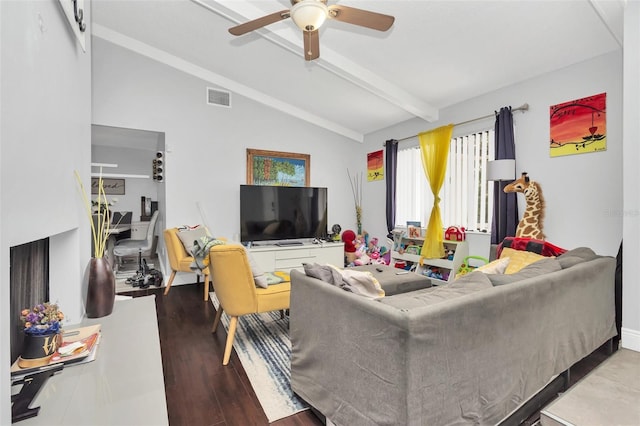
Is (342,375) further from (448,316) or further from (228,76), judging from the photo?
(228,76)

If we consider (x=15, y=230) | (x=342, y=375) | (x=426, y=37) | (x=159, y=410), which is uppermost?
(x=426, y=37)

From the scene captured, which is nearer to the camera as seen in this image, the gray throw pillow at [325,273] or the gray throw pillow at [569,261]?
the gray throw pillow at [325,273]

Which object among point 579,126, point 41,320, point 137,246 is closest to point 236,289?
point 41,320

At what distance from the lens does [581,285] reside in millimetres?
1832

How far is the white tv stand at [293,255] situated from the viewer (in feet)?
14.6

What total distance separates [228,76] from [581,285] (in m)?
4.75

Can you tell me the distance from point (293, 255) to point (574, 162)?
11.8 feet

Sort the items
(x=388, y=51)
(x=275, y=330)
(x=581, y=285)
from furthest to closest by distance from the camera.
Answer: (x=388, y=51)
(x=275, y=330)
(x=581, y=285)

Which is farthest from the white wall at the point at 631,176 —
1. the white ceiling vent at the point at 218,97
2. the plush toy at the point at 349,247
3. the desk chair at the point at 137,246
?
the desk chair at the point at 137,246

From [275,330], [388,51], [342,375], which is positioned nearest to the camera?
[342,375]

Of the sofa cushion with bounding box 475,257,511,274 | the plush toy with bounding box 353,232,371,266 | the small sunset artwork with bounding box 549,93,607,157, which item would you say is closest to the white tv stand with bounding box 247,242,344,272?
the plush toy with bounding box 353,232,371,266

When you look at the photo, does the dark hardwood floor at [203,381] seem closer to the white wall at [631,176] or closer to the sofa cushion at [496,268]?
the sofa cushion at [496,268]

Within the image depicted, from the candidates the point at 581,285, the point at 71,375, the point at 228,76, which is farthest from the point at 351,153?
the point at 71,375

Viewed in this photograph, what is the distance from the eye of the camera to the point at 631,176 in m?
2.17
